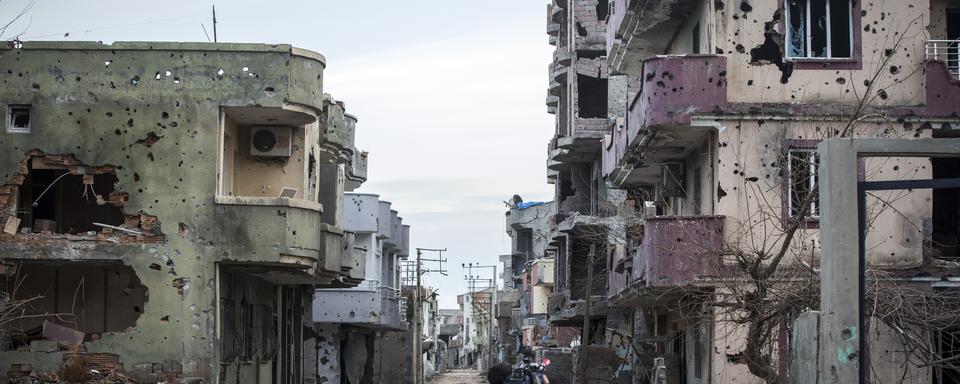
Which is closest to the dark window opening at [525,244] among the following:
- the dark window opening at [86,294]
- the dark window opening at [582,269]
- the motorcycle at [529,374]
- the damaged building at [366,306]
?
the damaged building at [366,306]

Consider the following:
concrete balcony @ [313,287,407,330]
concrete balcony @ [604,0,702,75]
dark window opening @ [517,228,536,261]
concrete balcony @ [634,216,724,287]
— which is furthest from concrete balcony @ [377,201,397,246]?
concrete balcony @ [634,216,724,287]

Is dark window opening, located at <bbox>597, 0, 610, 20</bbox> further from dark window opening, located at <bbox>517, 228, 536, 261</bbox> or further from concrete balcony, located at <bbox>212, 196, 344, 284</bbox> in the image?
dark window opening, located at <bbox>517, 228, 536, 261</bbox>

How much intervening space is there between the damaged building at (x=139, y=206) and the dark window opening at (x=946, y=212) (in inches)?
448

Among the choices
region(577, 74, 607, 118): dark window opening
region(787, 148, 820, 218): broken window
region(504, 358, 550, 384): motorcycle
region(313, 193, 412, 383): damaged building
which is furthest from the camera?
region(313, 193, 412, 383): damaged building

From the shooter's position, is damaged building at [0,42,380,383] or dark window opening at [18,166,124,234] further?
dark window opening at [18,166,124,234]

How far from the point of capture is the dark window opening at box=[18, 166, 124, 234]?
2723 centimetres

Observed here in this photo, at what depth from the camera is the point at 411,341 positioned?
69.6 meters

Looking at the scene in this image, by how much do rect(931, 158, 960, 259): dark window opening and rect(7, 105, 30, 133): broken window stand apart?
52.7 ft

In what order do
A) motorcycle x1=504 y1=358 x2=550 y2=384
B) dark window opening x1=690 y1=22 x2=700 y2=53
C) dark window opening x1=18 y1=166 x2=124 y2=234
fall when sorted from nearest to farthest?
motorcycle x1=504 y1=358 x2=550 y2=384 → dark window opening x1=690 y1=22 x2=700 y2=53 → dark window opening x1=18 y1=166 x2=124 y2=234

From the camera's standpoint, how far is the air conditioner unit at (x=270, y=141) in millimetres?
29016

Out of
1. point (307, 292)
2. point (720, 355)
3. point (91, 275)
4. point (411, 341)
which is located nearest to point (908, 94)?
point (720, 355)

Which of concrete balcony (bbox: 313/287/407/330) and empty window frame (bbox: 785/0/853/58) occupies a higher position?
empty window frame (bbox: 785/0/853/58)

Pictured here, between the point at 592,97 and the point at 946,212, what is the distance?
71.2 ft

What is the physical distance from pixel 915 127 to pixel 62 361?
50.0ft
